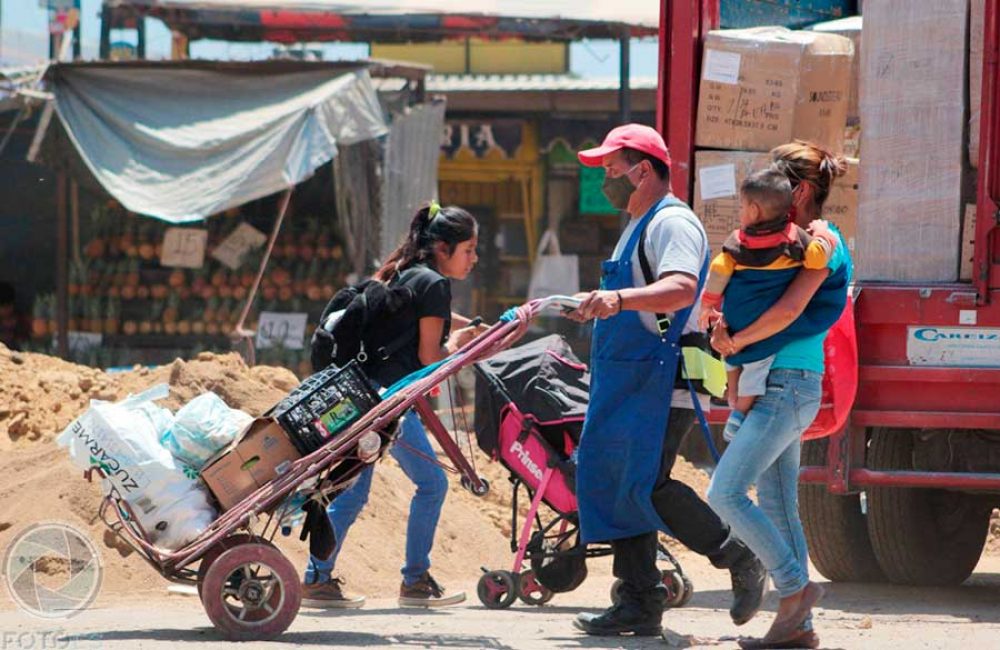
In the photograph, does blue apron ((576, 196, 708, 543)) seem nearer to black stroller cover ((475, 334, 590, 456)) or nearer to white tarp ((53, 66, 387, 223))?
black stroller cover ((475, 334, 590, 456))

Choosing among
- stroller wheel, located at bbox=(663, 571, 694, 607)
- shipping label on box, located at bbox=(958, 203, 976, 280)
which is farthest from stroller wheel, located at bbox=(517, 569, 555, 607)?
shipping label on box, located at bbox=(958, 203, 976, 280)

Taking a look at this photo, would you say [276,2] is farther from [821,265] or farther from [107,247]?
[821,265]

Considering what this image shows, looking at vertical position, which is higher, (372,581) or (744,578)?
(744,578)

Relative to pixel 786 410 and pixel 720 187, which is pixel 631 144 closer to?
pixel 786 410

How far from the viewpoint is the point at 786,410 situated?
18.3 feet

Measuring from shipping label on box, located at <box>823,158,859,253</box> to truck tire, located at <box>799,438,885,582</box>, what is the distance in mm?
1317

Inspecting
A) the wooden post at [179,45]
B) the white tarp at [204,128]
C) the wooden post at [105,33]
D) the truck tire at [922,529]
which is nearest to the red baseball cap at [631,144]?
the truck tire at [922,529]

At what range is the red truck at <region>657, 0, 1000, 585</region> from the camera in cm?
714

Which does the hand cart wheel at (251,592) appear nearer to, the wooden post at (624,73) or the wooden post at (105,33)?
the wooden post at (624,73)

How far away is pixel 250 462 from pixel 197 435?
0.25 m

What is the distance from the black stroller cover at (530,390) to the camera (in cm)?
743

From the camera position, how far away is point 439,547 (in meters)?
9.01

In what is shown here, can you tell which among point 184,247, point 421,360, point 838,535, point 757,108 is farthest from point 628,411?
point 184,247

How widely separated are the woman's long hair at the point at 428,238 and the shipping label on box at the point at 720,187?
1305mm
